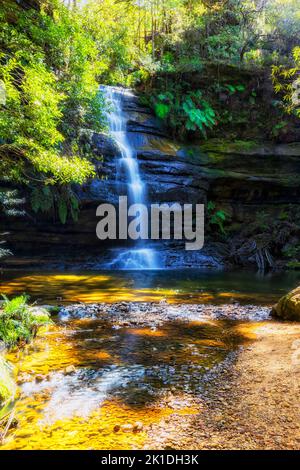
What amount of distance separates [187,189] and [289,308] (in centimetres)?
991

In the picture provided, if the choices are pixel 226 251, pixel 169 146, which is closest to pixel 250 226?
pixel 226 251

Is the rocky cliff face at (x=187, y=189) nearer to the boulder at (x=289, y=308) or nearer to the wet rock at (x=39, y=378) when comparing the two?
the boulder at (x=289, y=308)

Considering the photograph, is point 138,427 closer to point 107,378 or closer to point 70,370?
point 107,378

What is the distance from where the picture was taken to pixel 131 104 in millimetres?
15516

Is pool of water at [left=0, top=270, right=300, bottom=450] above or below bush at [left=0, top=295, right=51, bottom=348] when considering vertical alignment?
below

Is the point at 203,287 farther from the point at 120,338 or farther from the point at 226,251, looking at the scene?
the point at 226,251

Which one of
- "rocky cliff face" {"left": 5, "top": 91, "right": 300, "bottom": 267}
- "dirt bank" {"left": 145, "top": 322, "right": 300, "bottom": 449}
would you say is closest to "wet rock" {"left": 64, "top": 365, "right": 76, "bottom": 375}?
"dirt bank" {"left": 145, "top": 322, "right": 300, "bottom": 449}

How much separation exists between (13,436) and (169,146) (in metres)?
14.1

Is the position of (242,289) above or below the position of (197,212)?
below

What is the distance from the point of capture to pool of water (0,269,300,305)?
734cm

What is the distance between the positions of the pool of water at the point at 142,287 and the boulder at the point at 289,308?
4.21ft

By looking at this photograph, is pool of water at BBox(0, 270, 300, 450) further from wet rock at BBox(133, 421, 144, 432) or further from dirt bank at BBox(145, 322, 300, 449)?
dirt bank at BBox(145, 322, 300, 449)

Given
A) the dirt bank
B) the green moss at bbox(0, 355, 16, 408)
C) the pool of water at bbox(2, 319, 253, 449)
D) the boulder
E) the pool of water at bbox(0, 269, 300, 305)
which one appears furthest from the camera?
the pool of water at bbox(0, 269, 300, 305)

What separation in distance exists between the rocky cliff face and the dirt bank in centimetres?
1008
